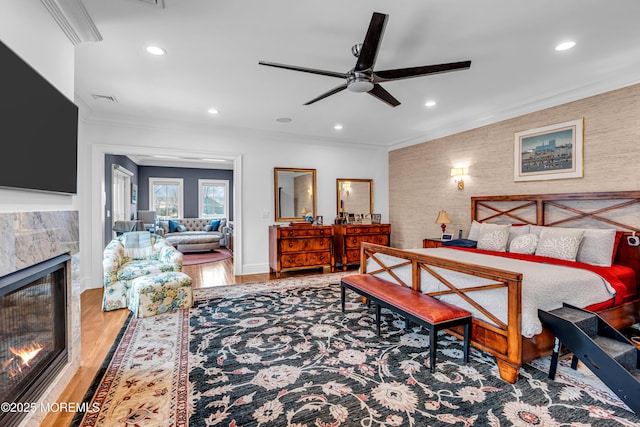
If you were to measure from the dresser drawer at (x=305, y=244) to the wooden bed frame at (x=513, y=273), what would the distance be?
1.87m

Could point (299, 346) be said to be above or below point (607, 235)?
below

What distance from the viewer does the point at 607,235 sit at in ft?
10.3

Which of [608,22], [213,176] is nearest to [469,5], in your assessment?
[608,22]

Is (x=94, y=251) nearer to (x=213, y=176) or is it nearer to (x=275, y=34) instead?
(x=275, y=34)

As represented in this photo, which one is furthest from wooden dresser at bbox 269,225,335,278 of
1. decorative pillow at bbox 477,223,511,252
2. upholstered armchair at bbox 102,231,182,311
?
decorative pillow at bbox 477,223,511,252

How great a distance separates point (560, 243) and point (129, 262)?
545 centimetres

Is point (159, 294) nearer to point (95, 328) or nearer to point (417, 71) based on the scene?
point (95, 328)

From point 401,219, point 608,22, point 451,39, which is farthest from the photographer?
point 401,219

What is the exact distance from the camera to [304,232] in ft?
18.2

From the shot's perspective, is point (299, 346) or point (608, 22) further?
point (299, 346)

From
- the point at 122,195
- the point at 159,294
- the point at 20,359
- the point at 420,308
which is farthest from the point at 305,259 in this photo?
the point at 122,195

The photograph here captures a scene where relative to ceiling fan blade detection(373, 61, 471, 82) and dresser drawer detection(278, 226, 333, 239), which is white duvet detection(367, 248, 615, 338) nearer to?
ceiling fan blade detection(373, 61, 471, 82)

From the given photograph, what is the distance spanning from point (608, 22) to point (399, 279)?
2.79m

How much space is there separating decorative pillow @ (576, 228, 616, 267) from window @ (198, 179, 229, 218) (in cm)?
956
